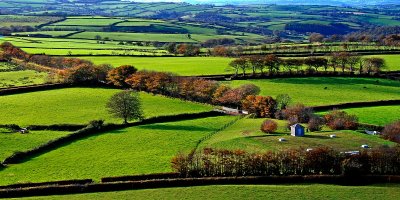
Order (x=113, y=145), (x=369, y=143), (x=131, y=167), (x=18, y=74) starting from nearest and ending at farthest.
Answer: (x=131, y=167)
(x=369, y=143)
(x=113, y=145)
(x=18, y=74)

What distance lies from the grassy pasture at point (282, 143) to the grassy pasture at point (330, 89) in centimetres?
2415

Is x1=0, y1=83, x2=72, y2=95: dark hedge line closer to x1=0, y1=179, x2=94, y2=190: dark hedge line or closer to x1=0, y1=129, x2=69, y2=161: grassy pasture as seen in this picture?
x1=0, y1=129, x2=69, y2=161: grassy pasture

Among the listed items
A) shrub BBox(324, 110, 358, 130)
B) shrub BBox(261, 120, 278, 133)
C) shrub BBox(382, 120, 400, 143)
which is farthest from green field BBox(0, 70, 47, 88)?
shrub BBox(382, 120, 400, 143)

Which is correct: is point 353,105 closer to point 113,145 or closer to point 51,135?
point 113,145

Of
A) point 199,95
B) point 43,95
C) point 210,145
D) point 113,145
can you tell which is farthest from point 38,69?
point 210,145

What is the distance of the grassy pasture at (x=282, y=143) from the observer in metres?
63.0

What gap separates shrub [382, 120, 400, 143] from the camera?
2584 inches

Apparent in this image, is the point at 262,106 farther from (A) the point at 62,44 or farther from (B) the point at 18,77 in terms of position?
(A) the point at 62,44

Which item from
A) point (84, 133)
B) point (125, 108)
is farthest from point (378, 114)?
point (84, 133)

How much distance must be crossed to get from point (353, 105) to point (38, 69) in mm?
75668

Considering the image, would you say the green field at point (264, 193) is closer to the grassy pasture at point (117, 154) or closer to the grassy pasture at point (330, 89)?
the grassy pasture at point (117, 154)

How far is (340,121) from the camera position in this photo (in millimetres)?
74250

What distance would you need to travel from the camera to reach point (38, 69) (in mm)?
126625

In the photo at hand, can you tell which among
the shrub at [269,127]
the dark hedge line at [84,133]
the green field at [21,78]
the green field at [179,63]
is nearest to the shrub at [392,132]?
the shrub at [269,127]
